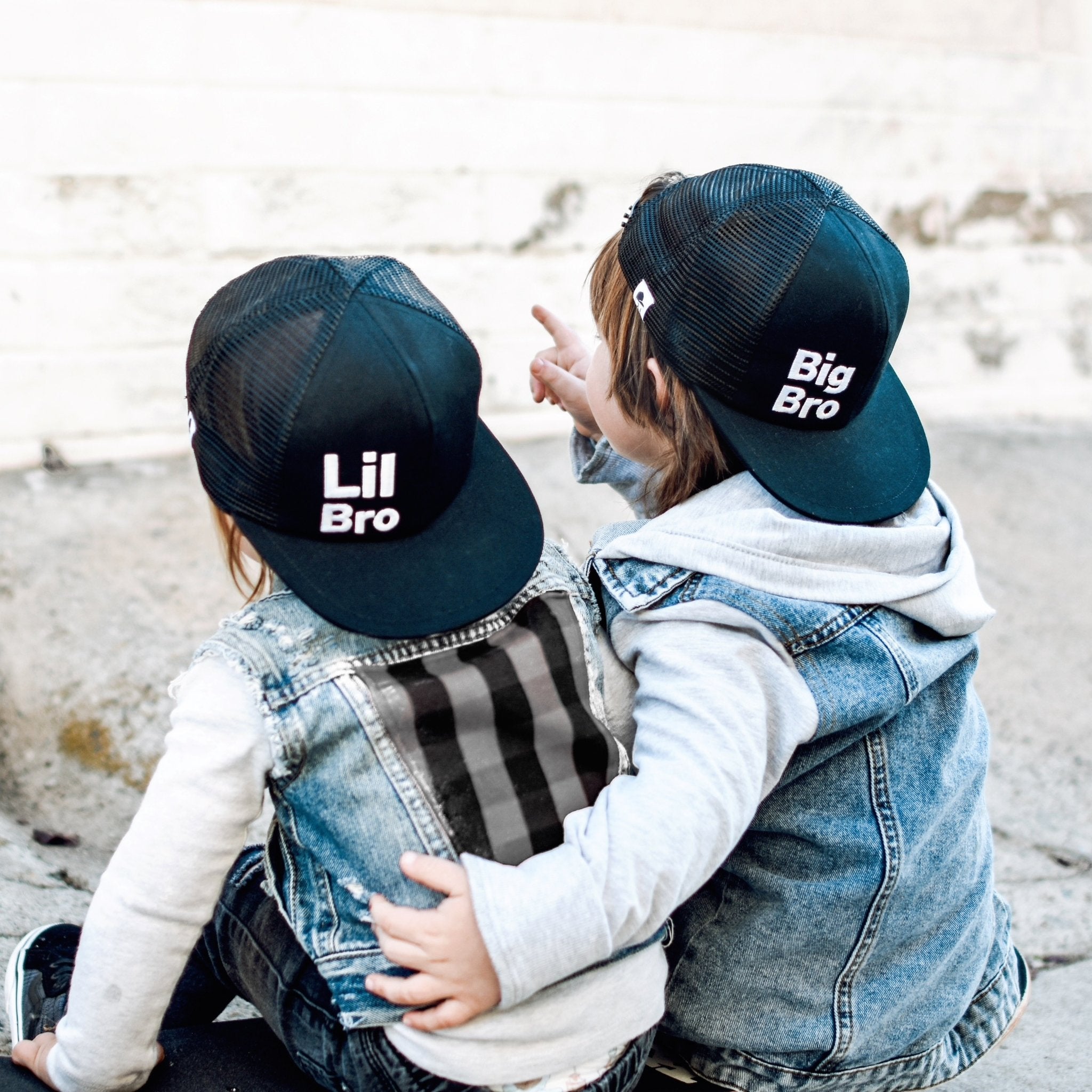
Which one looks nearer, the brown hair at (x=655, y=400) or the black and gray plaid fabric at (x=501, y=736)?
the black and gray plaid fabric at (x=501, y=736)

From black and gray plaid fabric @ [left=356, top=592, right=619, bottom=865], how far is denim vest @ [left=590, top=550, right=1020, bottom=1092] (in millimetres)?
134

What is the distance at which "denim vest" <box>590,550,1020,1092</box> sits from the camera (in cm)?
127

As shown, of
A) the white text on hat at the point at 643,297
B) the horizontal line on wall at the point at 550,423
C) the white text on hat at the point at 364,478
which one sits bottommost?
the horizontal line on wall at the point at 550,423

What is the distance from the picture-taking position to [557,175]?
3.50 metres

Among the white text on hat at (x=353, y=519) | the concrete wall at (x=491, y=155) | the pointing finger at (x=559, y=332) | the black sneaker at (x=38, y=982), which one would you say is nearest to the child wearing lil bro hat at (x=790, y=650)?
the white text on hat at (x=353, y=519)

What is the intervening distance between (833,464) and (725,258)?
0.87 ft

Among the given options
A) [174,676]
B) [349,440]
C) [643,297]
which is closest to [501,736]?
[349,440]

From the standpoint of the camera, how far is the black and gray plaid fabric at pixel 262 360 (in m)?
1.14

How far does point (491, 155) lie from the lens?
11.2 feet

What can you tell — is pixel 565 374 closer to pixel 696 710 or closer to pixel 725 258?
pixel 725 258

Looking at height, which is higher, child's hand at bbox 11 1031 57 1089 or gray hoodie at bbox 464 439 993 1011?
gray hoodie at bbox 464 439 993 1011

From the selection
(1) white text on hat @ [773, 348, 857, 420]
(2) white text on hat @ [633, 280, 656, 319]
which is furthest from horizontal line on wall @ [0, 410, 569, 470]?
(1) white text on hat @ [773, 348, 857, 420]

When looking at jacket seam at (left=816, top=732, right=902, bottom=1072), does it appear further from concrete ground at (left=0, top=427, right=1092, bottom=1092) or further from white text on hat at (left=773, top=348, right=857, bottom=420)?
concrete ground at (left=0, top=427, right=1092, bottom=1092)

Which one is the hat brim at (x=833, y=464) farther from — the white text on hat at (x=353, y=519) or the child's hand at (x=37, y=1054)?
the child's hand at (x=37, y=1054)
